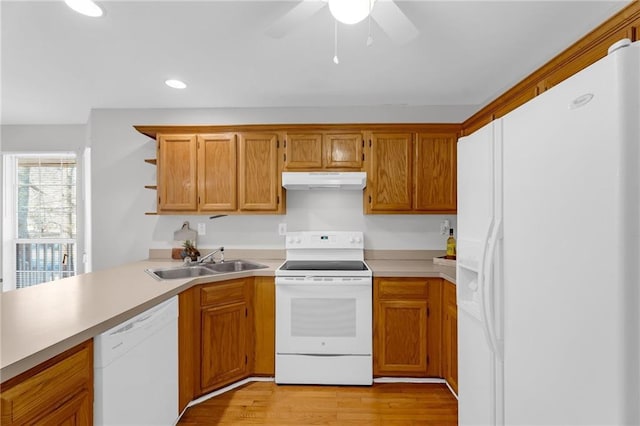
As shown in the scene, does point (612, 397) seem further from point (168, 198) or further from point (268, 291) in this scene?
point (168, 198)

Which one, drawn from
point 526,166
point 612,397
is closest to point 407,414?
point 612,397

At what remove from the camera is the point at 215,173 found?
2766mm

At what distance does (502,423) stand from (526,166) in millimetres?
1008

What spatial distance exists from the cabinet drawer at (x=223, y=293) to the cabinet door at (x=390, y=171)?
135cm

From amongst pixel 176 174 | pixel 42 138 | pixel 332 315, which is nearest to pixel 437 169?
pixel 332 315

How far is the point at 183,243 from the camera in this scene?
9.79 feet

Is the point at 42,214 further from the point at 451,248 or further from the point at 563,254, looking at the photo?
the point at 563,254

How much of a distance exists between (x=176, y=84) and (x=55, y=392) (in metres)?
2.25

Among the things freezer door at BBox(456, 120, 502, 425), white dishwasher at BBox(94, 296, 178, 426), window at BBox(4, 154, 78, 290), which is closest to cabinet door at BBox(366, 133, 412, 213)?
freezer door at BBox(456, 120, 502, 425)

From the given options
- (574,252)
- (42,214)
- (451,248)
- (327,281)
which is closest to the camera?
(574,252)

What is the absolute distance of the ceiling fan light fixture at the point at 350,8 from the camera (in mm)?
1179

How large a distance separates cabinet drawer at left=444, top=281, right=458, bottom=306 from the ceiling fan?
5.48ft

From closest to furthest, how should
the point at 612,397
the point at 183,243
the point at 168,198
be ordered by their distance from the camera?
1. the point at 612,397
2. the point at 168,198
3. the point at 183,243

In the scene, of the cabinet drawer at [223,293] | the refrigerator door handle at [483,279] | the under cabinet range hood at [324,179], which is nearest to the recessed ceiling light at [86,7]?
the under cabinet range hood at [324,179]
